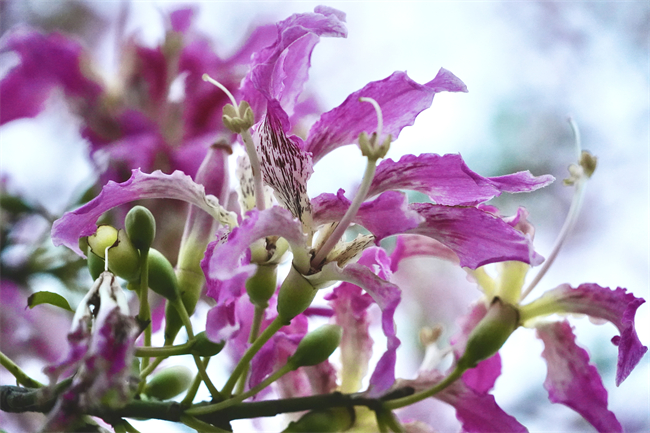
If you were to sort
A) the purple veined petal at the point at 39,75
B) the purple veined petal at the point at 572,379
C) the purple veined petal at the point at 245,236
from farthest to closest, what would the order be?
the purple veined petal at the point at 39,75 < the purple veined petal at the point at 572,379 < the purple veined petal at the point at 245,236

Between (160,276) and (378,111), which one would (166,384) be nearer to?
(160,276)

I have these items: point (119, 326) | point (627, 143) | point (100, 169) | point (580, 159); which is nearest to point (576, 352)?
point (580, 159)

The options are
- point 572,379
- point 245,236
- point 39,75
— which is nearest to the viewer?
point 245,236

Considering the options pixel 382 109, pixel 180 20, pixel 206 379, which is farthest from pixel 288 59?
pixel 180 20

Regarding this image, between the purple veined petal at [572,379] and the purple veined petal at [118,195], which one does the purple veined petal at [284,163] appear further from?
the purple veined petal at [572,379]

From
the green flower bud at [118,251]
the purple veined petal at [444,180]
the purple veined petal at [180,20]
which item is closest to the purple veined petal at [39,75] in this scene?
the purple veined petal at [180,20]

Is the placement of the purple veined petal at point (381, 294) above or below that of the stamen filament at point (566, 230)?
below
